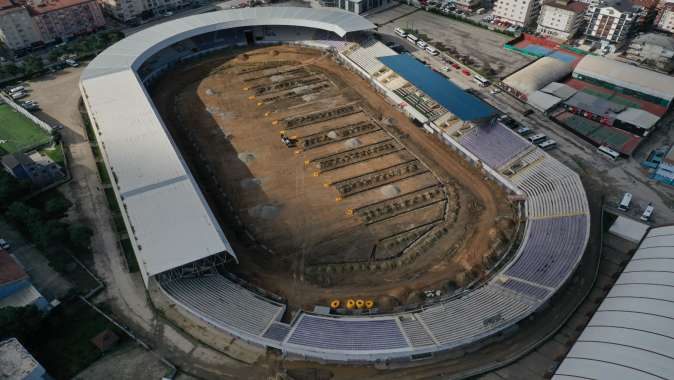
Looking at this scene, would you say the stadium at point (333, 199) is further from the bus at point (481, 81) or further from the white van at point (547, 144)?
the bus at point (481, 81)

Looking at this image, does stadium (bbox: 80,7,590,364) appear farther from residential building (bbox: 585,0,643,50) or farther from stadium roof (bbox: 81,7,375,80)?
residential building (bbox: 585,0,643,50)

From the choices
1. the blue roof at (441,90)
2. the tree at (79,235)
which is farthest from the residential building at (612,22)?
the tree at (79,235)

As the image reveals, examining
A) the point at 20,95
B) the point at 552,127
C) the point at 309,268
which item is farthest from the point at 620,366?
the point at 20,95

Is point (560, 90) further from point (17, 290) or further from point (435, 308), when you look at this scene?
point (17, 290)

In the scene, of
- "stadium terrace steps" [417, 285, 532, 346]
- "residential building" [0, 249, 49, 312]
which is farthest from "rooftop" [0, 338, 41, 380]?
"stadium terrace steps" [417, 285, 532, 346]

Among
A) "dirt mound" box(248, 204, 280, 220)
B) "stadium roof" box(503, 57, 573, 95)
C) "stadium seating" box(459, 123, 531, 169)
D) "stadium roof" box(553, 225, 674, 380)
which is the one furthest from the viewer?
"stadium roof" box(503, 57, 573, 95)

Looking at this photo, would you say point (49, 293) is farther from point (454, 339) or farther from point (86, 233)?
point (454, 339)

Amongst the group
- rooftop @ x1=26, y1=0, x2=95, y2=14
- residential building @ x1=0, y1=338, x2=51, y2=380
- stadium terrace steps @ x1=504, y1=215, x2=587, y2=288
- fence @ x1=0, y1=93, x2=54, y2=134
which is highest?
rooftop @ x1=26, y1=0, x2=95, y2=14

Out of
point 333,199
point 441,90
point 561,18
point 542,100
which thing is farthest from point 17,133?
point 561,18
